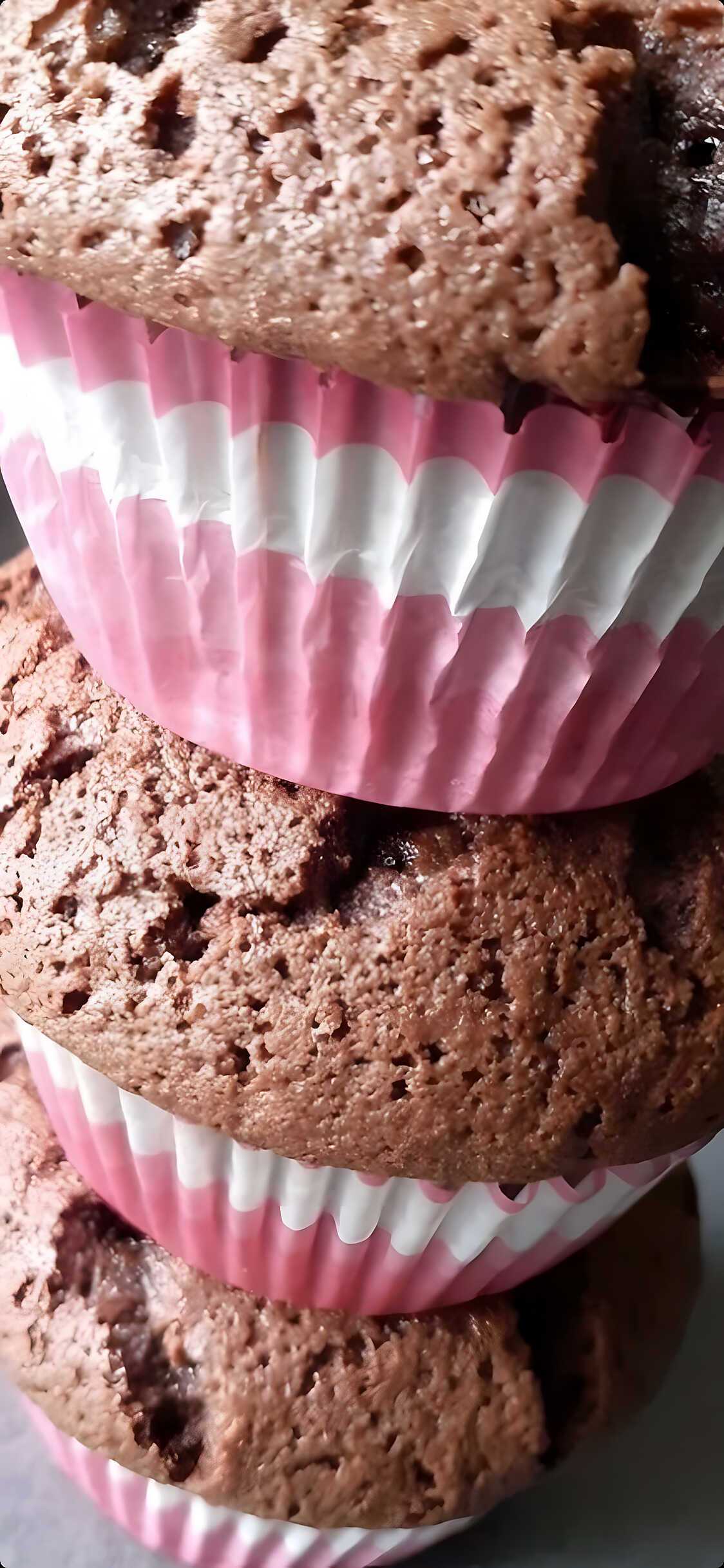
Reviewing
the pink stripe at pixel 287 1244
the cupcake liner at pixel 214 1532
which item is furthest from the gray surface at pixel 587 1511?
the pink stripe at pixel 287 1244

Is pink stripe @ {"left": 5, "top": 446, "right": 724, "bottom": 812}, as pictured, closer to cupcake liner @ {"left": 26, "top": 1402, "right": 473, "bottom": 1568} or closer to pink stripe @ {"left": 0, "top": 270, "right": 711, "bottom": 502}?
pink stripe @ {"left": 0, "top": 270, "right": 711, "bottom": 502}

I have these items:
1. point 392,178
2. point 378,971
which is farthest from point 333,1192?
point 392,178

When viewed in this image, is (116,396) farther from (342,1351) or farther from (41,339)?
(342,1351)

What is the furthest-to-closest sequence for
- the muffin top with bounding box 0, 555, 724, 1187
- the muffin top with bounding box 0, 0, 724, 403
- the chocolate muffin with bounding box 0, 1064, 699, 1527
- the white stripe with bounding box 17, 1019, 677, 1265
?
1. the chocolate muffin with bounding box 0, 1064, 699, 1527
2. the white stripe with bounding box 17, 1019, 677, 1265
3. the muffin top with bounding box 0, 555, 724, 1187
4. the muffin top with bounding box 0, 0, 724, 403

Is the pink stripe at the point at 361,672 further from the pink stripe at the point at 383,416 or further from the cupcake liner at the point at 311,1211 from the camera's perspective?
the cupcake liner at the point at 311,1211

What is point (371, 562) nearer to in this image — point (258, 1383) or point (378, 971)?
point (378, 971)

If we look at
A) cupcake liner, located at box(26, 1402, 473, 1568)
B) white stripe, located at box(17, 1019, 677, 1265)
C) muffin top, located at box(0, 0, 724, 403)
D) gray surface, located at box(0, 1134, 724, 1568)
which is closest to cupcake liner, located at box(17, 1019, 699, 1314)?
white stripe, located at box(17, 1019, 677, 1265)

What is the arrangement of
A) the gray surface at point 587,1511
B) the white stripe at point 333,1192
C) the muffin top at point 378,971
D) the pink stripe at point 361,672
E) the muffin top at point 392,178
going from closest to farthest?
the muffin top at point 392,178
the pink stripe at point 361,672
the muffin top at point 378,971
the white stripe at point 333,1192
the gray surface at point 587,1511
